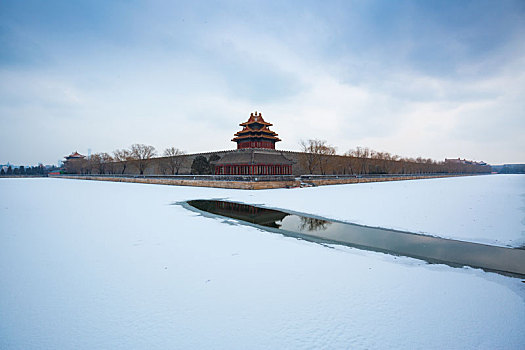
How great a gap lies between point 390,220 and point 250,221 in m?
5.80

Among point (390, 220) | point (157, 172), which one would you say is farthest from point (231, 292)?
point (157, 172)

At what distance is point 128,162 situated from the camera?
57.8 meters

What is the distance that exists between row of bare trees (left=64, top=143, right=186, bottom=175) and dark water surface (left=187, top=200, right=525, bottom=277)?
4182 cm

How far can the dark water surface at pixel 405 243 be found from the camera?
19.0 feet

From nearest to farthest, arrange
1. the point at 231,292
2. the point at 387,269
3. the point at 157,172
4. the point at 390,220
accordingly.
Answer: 1. the point at 231,292
2. the point at 387,269
3. the point at 390,220
4. the point at 157,172

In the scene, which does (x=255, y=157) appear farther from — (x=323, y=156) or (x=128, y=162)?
(x=128, y=162)

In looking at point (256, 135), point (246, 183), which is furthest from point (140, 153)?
point (246, 183)

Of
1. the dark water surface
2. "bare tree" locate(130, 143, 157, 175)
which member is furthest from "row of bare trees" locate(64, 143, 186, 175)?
the dark water surface

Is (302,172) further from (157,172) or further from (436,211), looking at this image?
(436,211)

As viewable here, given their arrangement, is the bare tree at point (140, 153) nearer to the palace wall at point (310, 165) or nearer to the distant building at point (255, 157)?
the palace wall at point (310, 165)

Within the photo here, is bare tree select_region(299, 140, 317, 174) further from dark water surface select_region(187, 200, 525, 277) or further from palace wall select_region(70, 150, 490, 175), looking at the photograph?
dark water surface select_region(187, 200, 525, 277)

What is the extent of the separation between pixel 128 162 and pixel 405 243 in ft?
201

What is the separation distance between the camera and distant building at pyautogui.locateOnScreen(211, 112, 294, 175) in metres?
35.8

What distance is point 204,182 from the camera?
31.7m
